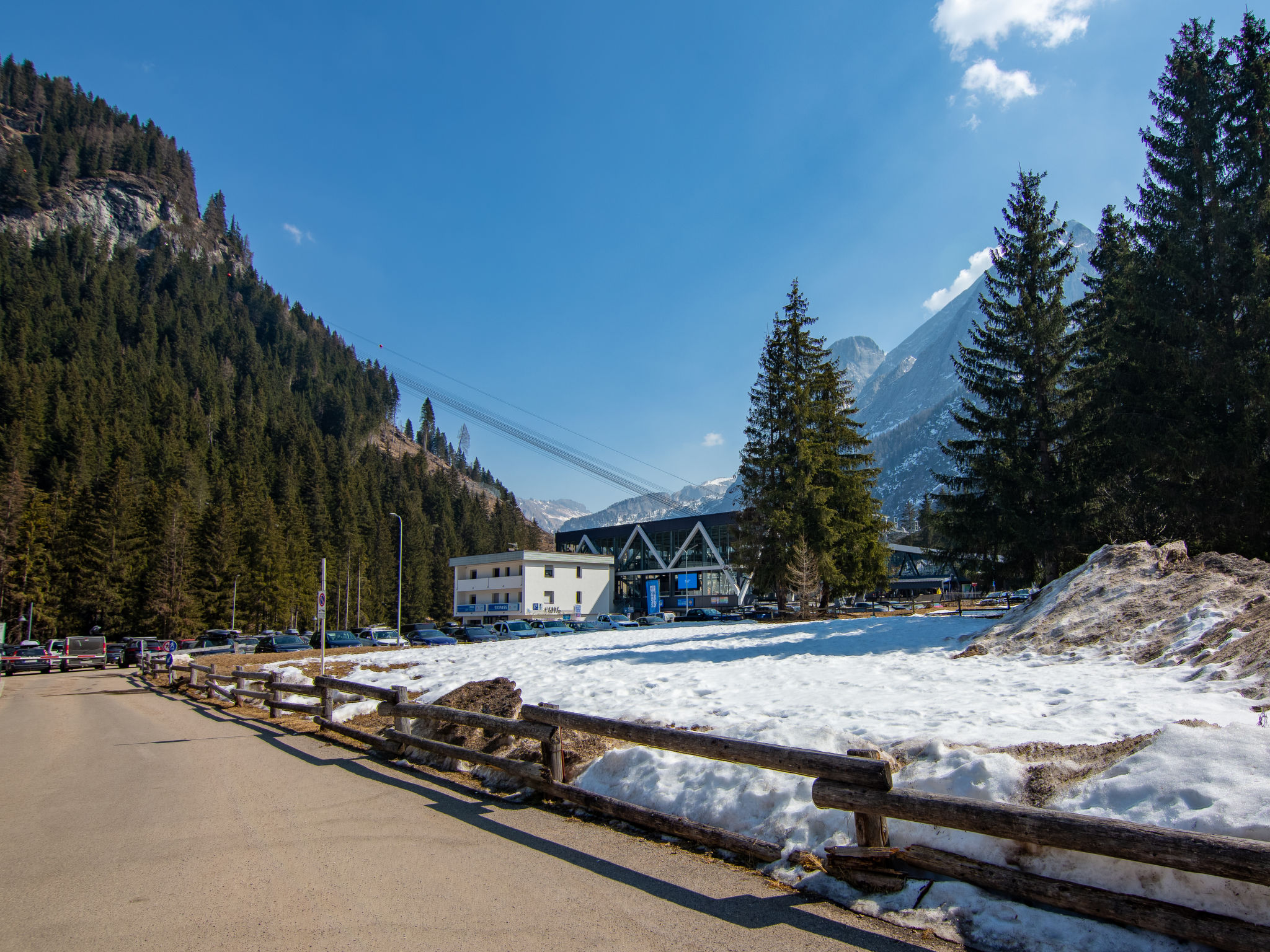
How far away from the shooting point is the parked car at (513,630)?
48.4 m

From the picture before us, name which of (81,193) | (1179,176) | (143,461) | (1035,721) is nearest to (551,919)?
(1035,721)

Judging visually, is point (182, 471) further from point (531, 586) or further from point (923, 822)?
point (923, 822)

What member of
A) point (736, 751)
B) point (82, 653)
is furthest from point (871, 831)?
point (82, 653)

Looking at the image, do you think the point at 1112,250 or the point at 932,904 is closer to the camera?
the point at 932,904

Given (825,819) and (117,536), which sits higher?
(117,536)

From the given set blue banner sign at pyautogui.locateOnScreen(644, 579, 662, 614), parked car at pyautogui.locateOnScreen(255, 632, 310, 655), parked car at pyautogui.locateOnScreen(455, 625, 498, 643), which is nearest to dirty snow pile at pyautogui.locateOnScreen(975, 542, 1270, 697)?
parked car at pyautogui.locateOnScreen(455, 625, 498, 643)

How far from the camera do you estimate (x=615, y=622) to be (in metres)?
55.2

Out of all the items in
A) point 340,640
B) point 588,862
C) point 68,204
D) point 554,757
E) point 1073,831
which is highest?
point 68,204

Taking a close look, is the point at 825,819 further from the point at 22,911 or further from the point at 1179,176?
the point at 1179,176

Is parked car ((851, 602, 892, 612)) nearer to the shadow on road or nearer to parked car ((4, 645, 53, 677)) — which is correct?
the shadow on road

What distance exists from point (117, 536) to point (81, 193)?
188520mm

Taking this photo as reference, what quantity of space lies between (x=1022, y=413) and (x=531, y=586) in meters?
55.9

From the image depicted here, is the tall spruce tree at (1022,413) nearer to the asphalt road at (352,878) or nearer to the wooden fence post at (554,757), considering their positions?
the wooden fence post at (554,757)

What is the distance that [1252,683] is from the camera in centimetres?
855
